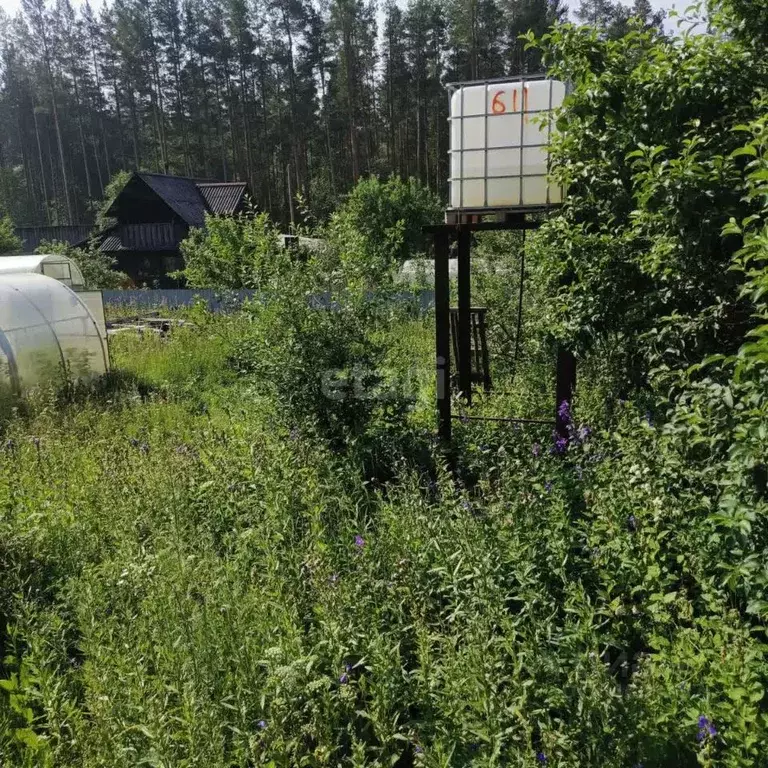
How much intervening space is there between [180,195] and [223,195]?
1906 mm

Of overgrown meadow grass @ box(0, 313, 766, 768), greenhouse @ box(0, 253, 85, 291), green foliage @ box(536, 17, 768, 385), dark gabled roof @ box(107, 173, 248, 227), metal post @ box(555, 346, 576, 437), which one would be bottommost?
overgrown meadow grass @ box(0, 313, 766, 768)

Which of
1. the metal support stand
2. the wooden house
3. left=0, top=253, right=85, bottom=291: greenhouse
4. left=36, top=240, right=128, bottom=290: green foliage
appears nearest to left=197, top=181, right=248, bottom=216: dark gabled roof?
the wooden house

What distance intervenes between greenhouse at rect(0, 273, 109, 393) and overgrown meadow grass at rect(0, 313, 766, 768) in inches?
133

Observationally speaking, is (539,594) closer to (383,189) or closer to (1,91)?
(383,189)

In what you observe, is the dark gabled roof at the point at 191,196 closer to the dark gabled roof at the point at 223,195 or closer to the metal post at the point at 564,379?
the dark gabled roof at the point at 223,195

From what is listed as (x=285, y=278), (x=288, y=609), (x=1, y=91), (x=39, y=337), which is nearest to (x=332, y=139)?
(x=1, y=91)

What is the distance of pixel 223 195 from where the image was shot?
30.8 m

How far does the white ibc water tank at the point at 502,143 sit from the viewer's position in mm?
4496

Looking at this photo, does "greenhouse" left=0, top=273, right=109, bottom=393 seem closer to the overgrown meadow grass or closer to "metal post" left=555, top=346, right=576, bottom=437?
the overgrown meadow grass

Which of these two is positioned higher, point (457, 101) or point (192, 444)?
point (457, 101)

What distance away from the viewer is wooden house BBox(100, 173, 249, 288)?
2958cm

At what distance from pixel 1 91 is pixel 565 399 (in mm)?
56834

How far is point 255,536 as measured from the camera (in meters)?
3.54

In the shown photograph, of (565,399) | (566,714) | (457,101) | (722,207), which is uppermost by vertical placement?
(457,101)
